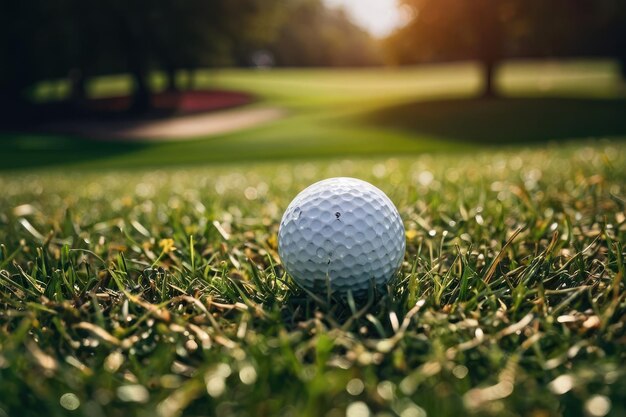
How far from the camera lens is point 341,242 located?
2074 mm

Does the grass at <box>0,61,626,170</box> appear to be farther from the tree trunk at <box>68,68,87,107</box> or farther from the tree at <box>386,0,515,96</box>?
the tree trunk at <box>68,68,87,107</box>

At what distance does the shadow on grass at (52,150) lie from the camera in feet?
53.8

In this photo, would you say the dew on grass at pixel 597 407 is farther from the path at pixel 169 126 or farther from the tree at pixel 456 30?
the tree at pixel 456 30

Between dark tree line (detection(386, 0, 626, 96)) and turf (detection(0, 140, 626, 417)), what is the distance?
2287 cm

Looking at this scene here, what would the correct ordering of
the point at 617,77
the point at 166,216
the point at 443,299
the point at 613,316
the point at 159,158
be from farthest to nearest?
the point at 617,77 → the point at 159,158 → the point at 166,216 → the point at 443,299 → the point at 613,316

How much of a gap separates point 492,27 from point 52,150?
19307 millimetres

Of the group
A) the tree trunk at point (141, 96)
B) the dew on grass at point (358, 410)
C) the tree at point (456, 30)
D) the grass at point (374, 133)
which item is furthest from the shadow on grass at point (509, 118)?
the dew on grass at point (358, 410)

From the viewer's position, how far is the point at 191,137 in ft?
71.5

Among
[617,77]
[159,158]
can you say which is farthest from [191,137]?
[617,77]

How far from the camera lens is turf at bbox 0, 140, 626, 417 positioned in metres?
1.35

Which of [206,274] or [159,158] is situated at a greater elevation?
[206,274]

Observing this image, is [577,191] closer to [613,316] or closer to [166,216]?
[613,316]

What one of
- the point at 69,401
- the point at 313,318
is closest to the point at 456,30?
the point at 313,318

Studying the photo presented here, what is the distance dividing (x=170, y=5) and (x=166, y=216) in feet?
70.5
